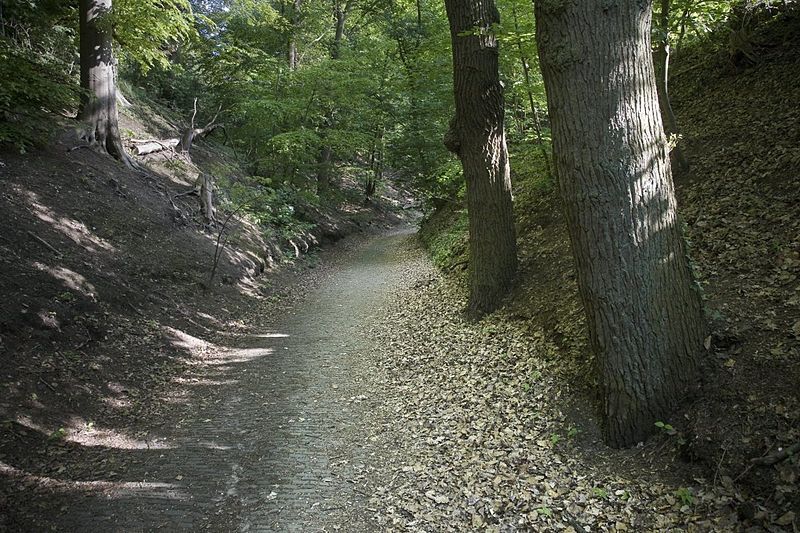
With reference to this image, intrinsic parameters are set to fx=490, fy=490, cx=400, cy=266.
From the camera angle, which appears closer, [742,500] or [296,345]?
[742,500]

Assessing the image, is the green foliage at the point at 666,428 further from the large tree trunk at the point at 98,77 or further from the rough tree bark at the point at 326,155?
the rough tree bark at the point at 326,155

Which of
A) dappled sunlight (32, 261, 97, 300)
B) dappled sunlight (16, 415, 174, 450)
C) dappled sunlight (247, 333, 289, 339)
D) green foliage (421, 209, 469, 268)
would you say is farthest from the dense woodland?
dappled sunlight (247, 333, 289, 339)

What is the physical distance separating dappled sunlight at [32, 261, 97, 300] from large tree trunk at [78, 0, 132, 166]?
4.67m

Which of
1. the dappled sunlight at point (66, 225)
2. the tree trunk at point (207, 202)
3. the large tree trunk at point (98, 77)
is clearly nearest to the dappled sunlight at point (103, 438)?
the dappled sunlight at point (66, 225)

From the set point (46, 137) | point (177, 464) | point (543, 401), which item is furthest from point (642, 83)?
point (46, 137)

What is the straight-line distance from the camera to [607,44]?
3787 mm

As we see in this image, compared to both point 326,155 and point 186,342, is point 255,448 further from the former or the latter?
point 326,155

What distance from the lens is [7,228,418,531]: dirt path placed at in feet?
13.3

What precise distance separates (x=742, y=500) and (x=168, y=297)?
27.9 feet

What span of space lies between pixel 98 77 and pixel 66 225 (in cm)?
429

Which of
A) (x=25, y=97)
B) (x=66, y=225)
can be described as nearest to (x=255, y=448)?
(x=66, y=225)

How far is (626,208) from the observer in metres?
3.85

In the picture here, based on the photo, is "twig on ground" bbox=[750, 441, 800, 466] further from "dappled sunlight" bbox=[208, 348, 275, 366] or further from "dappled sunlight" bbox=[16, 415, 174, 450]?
"dappled sunlight" bbox=[208, 348, 275, 366]

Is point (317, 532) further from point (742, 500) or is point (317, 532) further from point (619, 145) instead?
point (619, 145)
